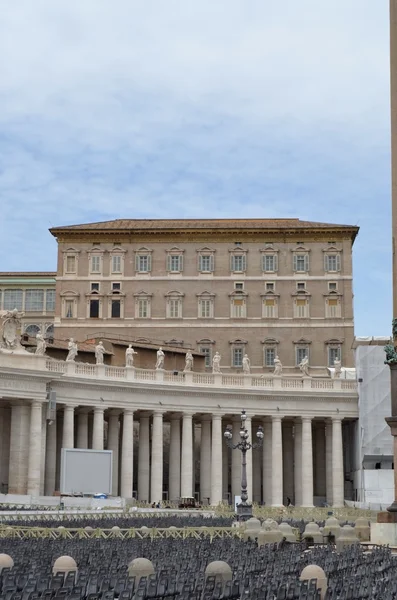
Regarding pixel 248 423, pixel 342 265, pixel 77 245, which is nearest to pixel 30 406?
pixel 248 423

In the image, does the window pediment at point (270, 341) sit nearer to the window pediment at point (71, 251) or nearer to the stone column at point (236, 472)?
the stone column at point (236, 472)

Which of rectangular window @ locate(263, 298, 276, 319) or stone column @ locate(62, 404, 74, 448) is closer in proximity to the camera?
stone column @ locate(62, 404, 74, 448)

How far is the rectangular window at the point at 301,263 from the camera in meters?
112

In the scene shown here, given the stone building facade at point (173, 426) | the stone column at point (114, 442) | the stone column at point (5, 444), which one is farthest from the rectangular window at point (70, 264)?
the stone column at point (5, 444)

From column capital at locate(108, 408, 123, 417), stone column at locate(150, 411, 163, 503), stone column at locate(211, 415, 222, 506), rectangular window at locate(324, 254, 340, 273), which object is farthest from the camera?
rectangular window at locate(324, 254, 340, 273)

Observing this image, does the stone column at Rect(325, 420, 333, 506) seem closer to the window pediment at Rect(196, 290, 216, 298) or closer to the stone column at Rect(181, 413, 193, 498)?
the stone column at Rect(181, 413, 193, 498)

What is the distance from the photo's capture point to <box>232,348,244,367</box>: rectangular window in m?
107

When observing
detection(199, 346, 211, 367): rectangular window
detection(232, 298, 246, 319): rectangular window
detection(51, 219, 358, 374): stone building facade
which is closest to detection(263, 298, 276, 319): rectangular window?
detection(51, 219, 358, 374): stone building facade

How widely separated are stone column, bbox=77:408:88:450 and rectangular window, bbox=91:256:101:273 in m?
29.1

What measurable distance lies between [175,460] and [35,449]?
14.6m

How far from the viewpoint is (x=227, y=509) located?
71438 mm

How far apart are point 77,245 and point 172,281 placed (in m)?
11.6

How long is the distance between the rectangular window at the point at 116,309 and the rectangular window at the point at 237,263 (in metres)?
13.3

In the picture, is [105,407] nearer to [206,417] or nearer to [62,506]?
[206,417]
